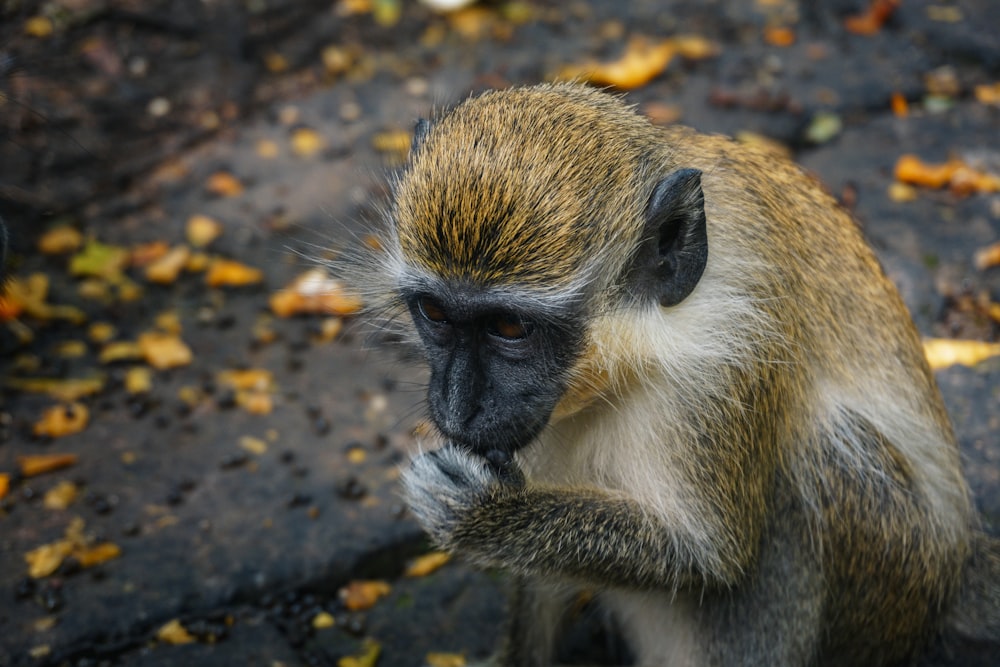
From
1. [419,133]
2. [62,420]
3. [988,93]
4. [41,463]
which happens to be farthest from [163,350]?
[988,93]

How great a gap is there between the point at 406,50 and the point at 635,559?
5701 millimetres

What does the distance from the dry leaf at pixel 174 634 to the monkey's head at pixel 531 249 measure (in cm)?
176

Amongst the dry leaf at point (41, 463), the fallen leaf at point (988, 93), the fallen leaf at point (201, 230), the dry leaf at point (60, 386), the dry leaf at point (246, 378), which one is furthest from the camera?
the fallen leaf at point (988, 93)

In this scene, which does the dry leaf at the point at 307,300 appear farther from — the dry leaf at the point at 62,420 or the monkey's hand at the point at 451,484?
the monkey's hand at the point at 451,484

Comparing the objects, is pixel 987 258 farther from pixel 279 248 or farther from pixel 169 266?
pixel 169 266

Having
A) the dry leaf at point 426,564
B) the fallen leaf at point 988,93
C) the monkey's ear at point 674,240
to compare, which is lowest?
the dry leaf at point 426,564

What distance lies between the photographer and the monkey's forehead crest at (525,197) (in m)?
3.04

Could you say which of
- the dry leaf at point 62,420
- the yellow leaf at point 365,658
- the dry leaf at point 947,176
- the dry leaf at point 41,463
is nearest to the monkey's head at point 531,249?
the yellow leaf at point 365,658

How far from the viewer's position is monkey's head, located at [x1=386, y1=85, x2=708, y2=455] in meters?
3.04

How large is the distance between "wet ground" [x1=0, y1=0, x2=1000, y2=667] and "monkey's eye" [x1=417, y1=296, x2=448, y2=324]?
0.77m

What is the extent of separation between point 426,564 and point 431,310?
1841 mm

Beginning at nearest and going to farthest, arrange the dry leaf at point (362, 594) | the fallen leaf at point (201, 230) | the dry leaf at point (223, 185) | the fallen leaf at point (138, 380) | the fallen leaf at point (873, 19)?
the dry leaf at point (362, 594)
the fallen leaf at point (138, 380)
the fallen leaf at point (201, 230)
the dry leaf at point (223, 185)
the fallen leaf at point (873, 19)

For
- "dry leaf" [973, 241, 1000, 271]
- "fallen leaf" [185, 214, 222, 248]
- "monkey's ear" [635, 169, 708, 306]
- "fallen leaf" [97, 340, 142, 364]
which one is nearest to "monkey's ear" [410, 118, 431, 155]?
"monkey's ear" [635, 169, 708, 306]

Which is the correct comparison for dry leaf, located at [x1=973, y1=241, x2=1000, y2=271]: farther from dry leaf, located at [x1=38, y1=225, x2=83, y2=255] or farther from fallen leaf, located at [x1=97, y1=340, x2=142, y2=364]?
dry leaf, located at [x1=38, y1=225, x2=83, y2=255]
